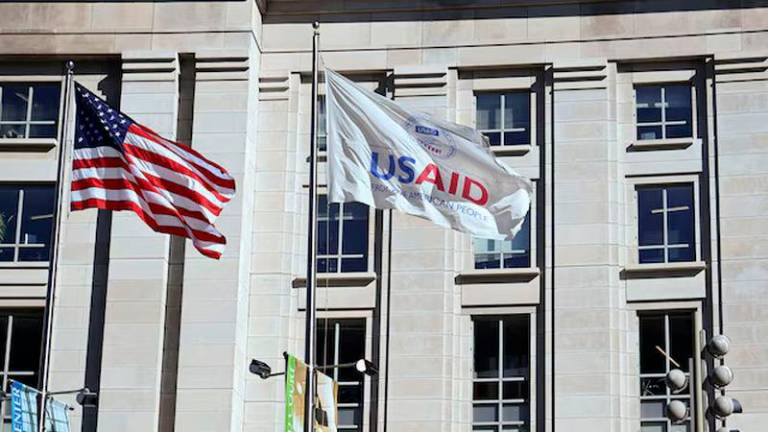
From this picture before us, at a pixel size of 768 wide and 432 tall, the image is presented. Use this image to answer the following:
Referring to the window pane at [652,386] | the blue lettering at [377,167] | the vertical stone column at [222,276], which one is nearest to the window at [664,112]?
the window pane at [652,386]

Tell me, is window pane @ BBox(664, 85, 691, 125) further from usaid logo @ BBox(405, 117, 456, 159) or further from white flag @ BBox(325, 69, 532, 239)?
usaid logo @ BBox(405, 117, 456, 159)

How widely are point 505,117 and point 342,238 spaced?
4.95m

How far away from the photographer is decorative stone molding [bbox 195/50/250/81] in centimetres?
3831

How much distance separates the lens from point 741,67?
124 ft

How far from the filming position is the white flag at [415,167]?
27.8 m

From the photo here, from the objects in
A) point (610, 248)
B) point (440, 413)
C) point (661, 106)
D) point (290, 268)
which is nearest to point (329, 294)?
point (290, 268)

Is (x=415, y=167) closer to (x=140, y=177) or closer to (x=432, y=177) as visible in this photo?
(x=432, y=177)

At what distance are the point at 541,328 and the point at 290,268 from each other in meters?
6.11

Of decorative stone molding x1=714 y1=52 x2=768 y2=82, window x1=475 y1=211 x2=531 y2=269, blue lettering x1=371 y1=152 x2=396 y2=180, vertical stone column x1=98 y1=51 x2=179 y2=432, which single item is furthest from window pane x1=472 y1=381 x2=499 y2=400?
blue lettering x1=371 y1=152 x2=396 y2=180

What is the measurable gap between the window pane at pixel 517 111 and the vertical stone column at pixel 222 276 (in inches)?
242

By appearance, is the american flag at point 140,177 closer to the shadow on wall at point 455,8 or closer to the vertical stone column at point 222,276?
the vertical stone column at point 222,276

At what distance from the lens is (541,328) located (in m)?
37.1

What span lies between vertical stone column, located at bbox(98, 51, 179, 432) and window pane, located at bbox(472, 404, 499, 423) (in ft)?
24.0

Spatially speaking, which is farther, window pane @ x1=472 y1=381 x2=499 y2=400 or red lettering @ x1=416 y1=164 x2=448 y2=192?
window pane @ x1=472 y1=381 x2=499 y2=400
